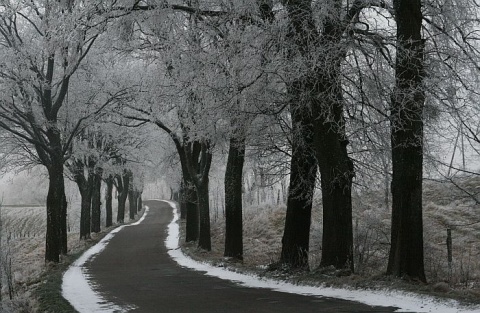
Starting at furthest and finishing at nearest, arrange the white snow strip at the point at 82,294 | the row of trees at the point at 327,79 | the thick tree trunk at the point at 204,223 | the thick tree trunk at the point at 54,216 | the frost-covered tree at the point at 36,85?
1. the thick tree trunk at the point at 204,223
2. the thick tree trunk at the point at 54,216
3. the frost-covered tree at the point at 36,85
4. the row of trees at the point at 327,79
5. the white snow strip at the point at 82,294

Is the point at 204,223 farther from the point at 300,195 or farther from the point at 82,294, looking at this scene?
the point at 82,294

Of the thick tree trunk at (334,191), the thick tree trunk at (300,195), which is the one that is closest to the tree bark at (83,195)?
the thick tree trunk at (300,195)

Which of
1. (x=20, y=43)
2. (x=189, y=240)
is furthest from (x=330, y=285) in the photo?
(x=189, y=240)

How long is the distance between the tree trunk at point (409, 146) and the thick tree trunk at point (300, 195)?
2.69 meters

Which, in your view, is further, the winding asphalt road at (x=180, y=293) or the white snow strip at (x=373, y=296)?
the winding asphalt road at (x=180, y=293)

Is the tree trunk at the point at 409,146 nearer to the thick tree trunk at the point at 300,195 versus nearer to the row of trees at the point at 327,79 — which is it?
the row of trees at the point at 327,79

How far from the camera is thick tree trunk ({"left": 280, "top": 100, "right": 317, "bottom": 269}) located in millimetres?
11531

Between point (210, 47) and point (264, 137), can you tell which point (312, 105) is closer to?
point (210, 47)

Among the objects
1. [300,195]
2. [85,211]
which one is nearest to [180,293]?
[300,195]

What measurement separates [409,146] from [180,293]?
5008 millimetres

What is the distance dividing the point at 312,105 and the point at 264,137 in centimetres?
348

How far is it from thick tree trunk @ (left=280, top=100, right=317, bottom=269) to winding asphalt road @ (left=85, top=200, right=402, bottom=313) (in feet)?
5.18

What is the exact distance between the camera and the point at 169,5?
408 inches

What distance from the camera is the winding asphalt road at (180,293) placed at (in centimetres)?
780
